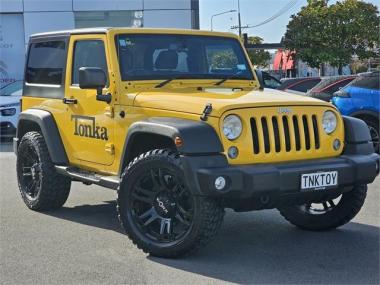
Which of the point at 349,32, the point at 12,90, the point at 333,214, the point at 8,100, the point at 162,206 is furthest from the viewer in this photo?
the point at 349,32

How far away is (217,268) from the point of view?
181 inches

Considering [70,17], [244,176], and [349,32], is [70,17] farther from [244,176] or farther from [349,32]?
[244,176]

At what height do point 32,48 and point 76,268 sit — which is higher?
point 32,48

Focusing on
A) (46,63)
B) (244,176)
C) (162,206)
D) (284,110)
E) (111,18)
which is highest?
(111,18)

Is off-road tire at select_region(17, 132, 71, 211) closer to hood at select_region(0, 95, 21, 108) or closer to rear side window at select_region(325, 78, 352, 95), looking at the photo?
hood at select_region(0, 95, 21, 108)

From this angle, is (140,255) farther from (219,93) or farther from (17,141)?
(17,141)

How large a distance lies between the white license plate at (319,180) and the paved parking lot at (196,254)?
0.60 metres

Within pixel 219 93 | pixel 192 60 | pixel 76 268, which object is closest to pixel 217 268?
pixel 76 268

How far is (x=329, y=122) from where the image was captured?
502 cm

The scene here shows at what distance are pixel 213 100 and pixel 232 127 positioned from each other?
322mm

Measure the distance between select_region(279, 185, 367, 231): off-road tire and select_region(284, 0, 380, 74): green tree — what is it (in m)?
23.1

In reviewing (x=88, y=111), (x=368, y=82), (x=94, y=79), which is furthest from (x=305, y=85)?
(x=94, y=79)

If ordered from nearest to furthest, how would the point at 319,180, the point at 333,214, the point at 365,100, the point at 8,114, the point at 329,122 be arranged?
1. the point at 319,180
2. the point at 329,122
3. the point at 333,214
4. the point at 365,100
5. the point at 8,114

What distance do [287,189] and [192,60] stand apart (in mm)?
1962
